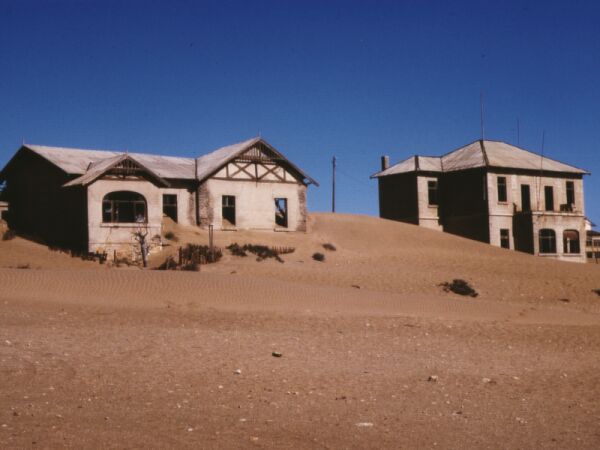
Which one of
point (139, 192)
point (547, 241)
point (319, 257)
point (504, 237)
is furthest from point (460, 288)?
point (547, 241)

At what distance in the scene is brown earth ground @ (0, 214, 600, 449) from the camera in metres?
7.06

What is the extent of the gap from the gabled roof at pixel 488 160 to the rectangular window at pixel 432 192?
1037 millimetres

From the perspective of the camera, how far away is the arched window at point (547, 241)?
41.5m

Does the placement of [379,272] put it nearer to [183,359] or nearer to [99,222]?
[99,222]

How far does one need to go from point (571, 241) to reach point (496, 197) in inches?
223

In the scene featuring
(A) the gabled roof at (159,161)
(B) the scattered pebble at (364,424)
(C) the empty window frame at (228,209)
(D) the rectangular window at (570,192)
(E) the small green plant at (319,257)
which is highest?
(A) the gabled roof at (159,161)

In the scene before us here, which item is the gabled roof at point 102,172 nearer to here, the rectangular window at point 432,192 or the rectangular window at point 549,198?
the rectangular window at point 432,192

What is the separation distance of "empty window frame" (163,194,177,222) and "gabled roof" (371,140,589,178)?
15933 millimetres

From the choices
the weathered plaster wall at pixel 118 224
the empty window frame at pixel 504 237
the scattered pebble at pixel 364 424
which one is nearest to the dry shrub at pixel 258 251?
the weathered plaster wall at pixel 118 224

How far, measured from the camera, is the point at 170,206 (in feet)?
115

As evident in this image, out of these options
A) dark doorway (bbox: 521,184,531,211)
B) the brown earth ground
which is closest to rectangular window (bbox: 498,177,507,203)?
dark doorway (bbox: 521,184,531,211)

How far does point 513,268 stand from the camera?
31.3m

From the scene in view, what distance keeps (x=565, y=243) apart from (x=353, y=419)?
3800 cm

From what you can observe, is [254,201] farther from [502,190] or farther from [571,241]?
[571,241]
